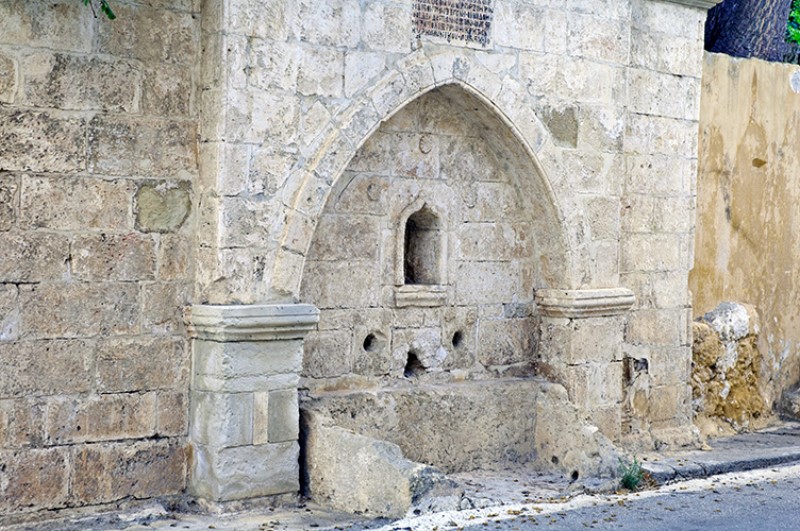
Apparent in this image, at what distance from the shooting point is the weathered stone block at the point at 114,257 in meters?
6.64

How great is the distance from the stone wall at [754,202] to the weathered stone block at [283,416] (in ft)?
13.4

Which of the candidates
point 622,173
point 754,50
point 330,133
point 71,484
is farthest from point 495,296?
point 754,50

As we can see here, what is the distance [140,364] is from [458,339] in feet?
7.59

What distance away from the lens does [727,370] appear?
9.86 m

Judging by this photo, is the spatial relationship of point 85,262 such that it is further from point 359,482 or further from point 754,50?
point 754,50

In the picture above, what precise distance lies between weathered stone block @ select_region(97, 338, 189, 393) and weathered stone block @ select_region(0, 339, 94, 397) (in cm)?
8

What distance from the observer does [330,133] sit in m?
7.17

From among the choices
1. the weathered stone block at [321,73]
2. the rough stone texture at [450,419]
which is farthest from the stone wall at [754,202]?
the weathered stone block at [321,73]

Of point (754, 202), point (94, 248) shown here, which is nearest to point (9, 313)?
point (94, 248)

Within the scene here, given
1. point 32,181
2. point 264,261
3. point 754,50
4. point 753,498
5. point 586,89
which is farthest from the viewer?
point 754,50

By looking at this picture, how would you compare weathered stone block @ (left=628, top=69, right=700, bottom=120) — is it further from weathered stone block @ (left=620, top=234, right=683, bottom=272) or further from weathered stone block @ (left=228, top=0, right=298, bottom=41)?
weathered stone block @ (left=228, top=0, right=298, bottom=41)

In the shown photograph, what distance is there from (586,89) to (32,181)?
3737 millimetres

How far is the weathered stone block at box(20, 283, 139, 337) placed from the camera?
6500 millimetres

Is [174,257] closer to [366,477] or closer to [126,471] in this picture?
[126,471]
